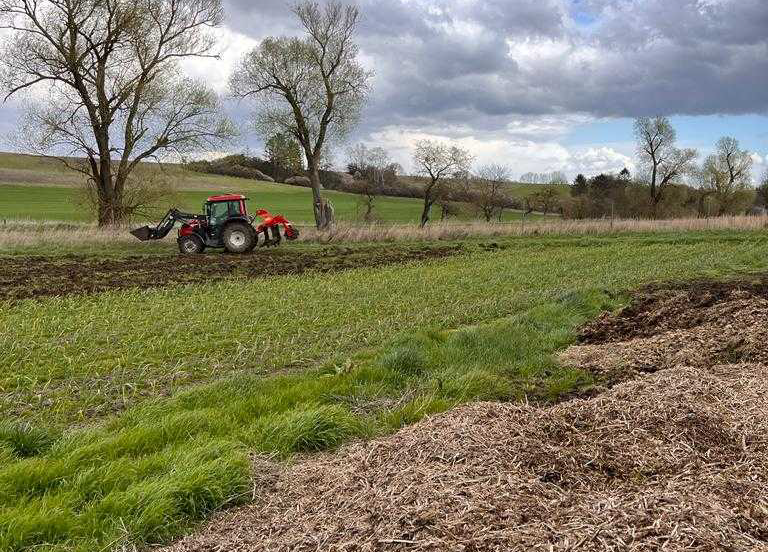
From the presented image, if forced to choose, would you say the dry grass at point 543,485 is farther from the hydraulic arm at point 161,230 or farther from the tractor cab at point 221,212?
the hydraulic arm at point 161,230

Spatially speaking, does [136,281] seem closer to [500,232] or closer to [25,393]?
[25,393]

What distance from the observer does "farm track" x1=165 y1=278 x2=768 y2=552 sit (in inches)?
120

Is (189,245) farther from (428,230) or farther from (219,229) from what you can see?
(428,230)

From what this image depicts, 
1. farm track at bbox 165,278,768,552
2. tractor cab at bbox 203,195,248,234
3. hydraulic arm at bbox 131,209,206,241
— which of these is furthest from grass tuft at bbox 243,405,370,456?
hydraulic arm at bbox 131,209,206,241

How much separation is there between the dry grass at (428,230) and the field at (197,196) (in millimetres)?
17729

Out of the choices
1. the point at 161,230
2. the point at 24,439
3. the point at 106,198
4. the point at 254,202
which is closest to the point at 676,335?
the point at 24,439

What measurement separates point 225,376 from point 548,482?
4531 mm

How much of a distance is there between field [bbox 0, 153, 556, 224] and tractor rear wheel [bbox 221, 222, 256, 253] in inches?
1032

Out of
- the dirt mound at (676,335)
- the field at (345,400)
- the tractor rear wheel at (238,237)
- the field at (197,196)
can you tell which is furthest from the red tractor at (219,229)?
the field at (197,196)

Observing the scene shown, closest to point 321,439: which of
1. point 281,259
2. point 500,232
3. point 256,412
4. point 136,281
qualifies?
point 256,412

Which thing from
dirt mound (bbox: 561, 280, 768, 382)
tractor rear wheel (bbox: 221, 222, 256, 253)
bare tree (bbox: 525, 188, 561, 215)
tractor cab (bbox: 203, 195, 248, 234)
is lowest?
dirt mound (bbox: 561, 280, 768, 382)

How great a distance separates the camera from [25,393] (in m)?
6.59

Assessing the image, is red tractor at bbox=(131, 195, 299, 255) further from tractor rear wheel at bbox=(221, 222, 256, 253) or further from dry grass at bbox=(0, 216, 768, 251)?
dry grass at bbox=(0, 216, 768, 251)

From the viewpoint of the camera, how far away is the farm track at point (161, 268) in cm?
1509
